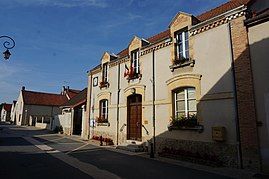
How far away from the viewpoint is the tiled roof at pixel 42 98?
167ft

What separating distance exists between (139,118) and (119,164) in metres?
5.05

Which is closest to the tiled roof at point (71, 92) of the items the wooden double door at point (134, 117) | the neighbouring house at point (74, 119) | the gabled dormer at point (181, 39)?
the neighbouring house at point (74, 119)

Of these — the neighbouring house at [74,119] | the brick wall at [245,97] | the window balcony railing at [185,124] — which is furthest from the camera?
the neighbouring house at [74,119]

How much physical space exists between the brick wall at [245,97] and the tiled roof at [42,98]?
4674cm

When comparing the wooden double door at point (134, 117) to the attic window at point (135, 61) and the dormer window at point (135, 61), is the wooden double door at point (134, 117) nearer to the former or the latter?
the dormer window at point (135, 61)

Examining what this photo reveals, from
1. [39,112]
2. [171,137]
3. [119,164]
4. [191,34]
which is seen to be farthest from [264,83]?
[39,112]

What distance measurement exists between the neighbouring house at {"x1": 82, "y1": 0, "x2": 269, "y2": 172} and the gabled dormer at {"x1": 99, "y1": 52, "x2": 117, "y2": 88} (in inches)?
87.2

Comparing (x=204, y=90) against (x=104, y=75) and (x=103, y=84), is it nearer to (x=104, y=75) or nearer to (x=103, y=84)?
(x=103, y=84)

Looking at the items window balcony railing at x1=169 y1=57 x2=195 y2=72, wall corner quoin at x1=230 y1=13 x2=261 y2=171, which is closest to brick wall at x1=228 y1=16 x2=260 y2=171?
wall corner quoin at x1=230 y1=13 x2=261 y2=171

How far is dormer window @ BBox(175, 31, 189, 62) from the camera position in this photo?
11.6 metres

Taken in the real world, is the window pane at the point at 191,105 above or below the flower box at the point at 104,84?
below

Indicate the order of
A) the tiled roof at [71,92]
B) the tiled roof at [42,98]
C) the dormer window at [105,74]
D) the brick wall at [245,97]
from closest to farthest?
the brick wall at [245,97], the dormer window at [105,74], the tiled roof at [71,92], the tiled roof at [42,98]

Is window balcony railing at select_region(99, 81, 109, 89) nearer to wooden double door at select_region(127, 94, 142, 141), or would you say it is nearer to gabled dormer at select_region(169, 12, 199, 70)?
wooden double door at select_region(127, 94, 142, 141)

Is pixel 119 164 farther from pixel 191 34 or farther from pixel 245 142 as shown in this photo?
pixel 191 34
